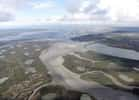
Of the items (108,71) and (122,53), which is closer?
(108,71)

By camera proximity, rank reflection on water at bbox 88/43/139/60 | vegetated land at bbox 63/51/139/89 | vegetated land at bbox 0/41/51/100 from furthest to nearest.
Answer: reflection on water at bbox 88/43/139/60 < vegetated land at bbox 63/51/139/89 < vegetated land at bbox 0/41/51/100

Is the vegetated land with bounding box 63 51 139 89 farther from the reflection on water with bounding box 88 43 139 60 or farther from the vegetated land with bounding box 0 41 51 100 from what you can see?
the vegetated land with bounding box 0 41 51 100

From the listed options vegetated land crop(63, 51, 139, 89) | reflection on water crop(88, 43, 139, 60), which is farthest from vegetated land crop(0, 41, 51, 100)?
reflection on water crop(88, 43, 139, 60)

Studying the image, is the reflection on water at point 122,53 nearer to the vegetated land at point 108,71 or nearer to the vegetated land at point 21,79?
the vegetated land at point 108,71

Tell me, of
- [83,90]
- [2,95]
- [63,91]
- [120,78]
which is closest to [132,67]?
[120,78]

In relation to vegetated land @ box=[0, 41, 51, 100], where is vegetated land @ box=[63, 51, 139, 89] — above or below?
above

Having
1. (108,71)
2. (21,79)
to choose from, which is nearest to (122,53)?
(108,71)

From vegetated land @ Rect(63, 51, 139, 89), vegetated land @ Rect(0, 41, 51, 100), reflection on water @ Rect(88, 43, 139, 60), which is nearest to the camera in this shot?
vegetated land @ Rect(0, 41, 51, 100)

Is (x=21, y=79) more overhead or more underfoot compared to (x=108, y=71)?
more underfoot

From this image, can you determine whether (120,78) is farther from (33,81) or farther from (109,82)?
(33,81)

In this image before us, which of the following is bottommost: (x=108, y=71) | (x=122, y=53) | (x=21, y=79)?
(x=122, y=53)

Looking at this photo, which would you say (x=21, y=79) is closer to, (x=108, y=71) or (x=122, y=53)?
(x=108, y=71)
